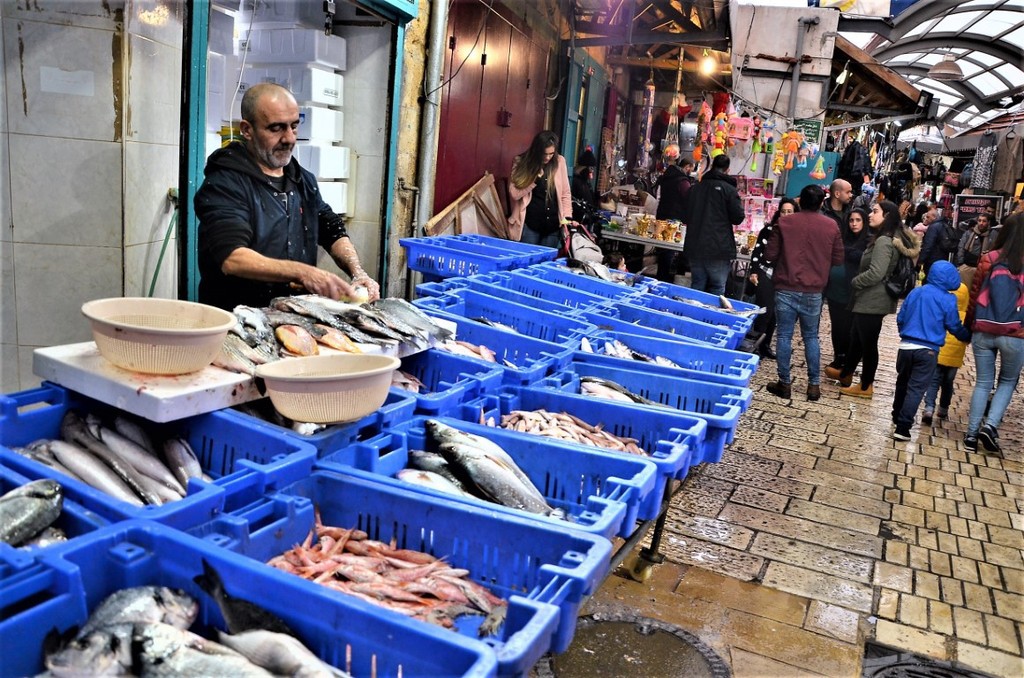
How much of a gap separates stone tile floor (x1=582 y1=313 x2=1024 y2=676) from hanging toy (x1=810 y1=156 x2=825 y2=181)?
8.17 meters

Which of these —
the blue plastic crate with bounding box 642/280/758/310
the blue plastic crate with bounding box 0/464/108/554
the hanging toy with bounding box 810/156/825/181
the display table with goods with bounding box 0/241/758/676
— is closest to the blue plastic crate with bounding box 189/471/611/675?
the display table with goods with bounding box 0/241/758/676

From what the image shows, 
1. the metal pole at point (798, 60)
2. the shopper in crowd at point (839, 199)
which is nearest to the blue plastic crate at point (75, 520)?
the shopper in crowd at point (839, 199)

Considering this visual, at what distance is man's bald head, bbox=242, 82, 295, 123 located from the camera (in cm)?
395

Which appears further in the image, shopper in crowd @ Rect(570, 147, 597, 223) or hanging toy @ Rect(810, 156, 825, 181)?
hanging toy @ Rect(810, 156, 825, 181)

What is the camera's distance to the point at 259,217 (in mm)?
4109

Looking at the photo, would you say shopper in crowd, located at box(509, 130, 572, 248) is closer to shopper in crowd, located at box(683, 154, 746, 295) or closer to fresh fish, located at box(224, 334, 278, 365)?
shopper in crowd, located at box(683, 154, 746, 295)

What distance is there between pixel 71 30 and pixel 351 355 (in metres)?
3.04

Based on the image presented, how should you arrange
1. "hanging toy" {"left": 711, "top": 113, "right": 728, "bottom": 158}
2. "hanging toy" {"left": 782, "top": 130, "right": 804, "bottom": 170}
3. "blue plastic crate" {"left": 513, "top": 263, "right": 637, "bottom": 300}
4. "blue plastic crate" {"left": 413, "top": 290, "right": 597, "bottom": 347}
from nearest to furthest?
"blue plastic crate" {"left": 413, "top": 290, "right": 597, "bottom": 347} < "blue plastic crate" {"left": 513, "top": 263, "right": 637, "bottom": 300} < "hanging toy" {"left": 711, "top": 113, "right": 728, "bottom": 158} < "hanging toy" {"left": 782, "top": 130, "right": 804, "bottom": 170}

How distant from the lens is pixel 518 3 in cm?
1123

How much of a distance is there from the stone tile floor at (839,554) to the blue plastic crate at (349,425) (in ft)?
Result: 5.78

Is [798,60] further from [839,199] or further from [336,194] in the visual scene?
[336,194]

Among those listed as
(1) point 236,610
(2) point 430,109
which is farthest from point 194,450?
(2) point 430,109

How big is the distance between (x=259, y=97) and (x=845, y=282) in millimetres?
7719

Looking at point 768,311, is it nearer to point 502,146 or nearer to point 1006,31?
point 502,146
